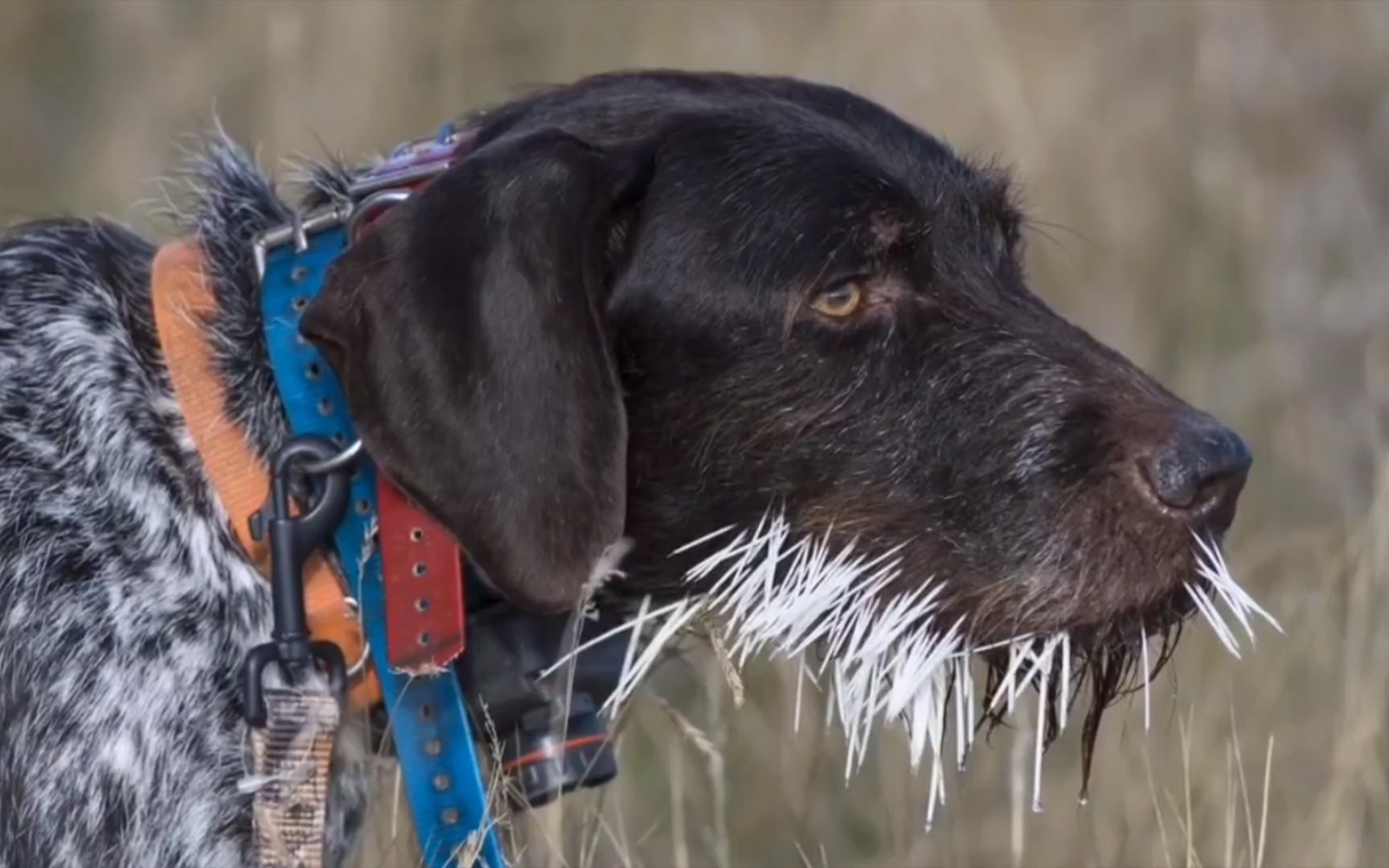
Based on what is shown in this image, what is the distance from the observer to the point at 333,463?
3.00 metres

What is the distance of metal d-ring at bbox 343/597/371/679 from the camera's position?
3.08 meters

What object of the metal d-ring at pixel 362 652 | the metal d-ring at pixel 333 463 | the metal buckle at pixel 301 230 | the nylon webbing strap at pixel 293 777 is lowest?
the nylon webbing strap at pixel 293 777

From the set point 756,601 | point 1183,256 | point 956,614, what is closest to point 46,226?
point 756,601

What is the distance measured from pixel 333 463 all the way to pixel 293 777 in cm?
38

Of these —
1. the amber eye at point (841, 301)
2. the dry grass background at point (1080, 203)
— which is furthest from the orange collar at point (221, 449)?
the dry grass background at point (1080, 203)

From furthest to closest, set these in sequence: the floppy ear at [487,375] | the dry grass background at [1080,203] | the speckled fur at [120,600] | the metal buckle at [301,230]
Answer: the dry grass background at [1080,203] → the metal buckle at [301,230] → the speckled fur at [120,600] → the floppy ear at [487,375]

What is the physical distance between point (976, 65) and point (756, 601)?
3.37 metres

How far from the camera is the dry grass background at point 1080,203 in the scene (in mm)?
4469

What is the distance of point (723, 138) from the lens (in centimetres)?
326

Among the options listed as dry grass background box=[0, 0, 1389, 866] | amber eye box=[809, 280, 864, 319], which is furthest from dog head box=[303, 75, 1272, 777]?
dry grass background box=[0, 0, 1389, 866]

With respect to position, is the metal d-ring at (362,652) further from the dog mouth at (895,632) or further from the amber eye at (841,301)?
the amber eye at (841,301)

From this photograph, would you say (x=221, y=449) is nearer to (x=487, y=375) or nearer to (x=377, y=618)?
(x=377, y=618)

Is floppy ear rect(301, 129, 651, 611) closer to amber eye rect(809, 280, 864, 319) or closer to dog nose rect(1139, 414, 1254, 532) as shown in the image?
amber eye rect(809, 280, 864, 319)

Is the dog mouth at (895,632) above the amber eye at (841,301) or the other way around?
the other way around
